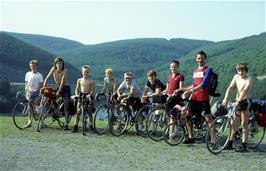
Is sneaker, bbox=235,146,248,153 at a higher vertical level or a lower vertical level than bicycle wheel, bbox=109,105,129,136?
lower

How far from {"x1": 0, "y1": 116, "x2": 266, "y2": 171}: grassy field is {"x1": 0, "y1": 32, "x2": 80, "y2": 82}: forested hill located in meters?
83.8

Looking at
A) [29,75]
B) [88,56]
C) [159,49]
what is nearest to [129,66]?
[88,56]

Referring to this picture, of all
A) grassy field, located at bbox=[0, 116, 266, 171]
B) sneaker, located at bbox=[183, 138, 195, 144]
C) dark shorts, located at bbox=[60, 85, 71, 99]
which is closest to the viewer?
grassy field, located at bbox=[0, 116, 266, 171]

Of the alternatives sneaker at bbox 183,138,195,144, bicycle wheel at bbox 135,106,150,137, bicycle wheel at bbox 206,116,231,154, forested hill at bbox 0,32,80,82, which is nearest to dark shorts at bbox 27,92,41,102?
bicycle wheel at bbox 135,106,150,137

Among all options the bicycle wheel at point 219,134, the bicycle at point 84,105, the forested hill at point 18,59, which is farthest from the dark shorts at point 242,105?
the forested hill at point 18,59

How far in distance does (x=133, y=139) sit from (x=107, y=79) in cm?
195

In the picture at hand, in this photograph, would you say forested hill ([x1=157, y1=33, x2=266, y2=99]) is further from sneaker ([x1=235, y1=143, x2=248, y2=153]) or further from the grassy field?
sneaker ([x1=235, y1=143, x2=248, y2=153])

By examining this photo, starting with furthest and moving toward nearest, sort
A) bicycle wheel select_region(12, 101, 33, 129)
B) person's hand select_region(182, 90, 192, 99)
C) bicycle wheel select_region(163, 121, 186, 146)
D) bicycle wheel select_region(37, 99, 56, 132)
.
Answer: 1. bicycle wheel select_region(12, 101, 33, 129)
2. bicycle wheel select_region(37, 99, 56, 132)
3. bicycle wheel select_region(163, 121, 186, 146)
4. person's hand select_region(182, 90, 192, 99)

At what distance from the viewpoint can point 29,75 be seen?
11.6 metres

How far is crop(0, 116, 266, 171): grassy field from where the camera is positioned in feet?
22.5

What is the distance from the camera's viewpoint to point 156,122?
32.2 ft

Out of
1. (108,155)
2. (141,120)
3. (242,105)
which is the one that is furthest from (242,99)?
(141,120)

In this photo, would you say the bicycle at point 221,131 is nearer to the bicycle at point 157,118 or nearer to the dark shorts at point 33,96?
→ the bicycle at point 157,118

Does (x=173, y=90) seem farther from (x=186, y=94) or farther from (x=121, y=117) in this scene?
(x=121, y=117)
